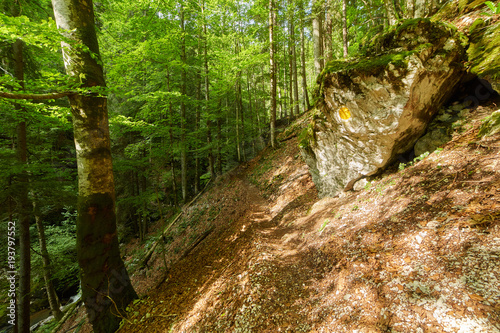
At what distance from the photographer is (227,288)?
4.12 metres

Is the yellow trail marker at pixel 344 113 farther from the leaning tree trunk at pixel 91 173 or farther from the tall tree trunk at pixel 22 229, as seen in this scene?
the tall tree trunk at pixel 22 229

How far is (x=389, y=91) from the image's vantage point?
455cm

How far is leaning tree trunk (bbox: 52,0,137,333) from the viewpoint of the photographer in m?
3.52

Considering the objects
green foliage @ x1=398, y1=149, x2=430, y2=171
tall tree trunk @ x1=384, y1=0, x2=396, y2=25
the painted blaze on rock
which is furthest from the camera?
tall tree trunk @ x1=384, y1=0, x2=396, y2=25

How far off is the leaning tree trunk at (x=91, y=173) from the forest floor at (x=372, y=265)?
84 cm

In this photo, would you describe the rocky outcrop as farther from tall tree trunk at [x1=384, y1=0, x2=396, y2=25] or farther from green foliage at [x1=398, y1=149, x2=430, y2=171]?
tall tree trunk at [x1=384, y1=0, x2=396, y2=25]

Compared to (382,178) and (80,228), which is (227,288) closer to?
(80,228)

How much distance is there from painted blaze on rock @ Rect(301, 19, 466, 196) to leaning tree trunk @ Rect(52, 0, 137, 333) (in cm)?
548

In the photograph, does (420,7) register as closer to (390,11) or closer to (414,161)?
(390,11)

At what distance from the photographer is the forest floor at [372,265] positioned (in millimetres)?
2201

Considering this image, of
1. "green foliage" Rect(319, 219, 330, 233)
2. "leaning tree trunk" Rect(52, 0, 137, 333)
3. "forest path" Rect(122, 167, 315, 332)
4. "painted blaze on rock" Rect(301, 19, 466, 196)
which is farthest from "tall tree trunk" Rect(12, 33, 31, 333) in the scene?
"painted blaze on rock" Rect(301, 19, 466, 196)

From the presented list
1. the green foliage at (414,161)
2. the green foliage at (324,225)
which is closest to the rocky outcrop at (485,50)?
the green foliage at (414,161)

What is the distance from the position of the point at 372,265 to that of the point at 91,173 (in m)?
5.14

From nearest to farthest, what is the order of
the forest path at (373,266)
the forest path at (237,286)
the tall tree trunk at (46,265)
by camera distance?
the forest path at (373,266)
the forest path at (237,286)
the tall tree trunk at (46,265)
